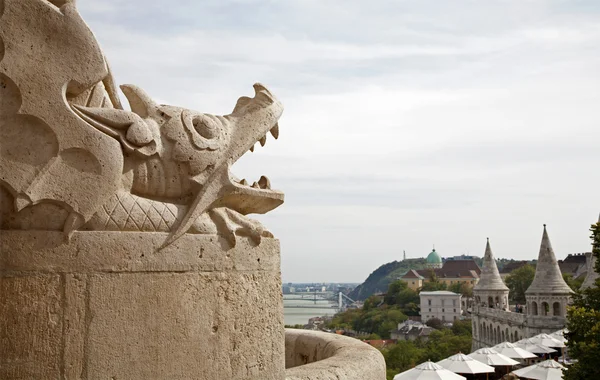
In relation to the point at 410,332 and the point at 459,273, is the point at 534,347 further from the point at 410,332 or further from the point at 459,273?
the point at 459,273

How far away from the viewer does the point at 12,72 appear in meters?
2.59

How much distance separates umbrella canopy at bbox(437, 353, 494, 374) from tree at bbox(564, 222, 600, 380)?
4733mm

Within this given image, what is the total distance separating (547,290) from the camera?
3909 centimetres

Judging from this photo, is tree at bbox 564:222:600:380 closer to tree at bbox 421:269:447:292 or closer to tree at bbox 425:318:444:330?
tree at bbox 425:318:444:330

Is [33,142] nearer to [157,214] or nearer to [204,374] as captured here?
[157,214]

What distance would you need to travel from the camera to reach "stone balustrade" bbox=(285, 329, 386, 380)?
3381 mm

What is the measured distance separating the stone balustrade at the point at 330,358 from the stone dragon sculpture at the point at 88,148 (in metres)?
0.81

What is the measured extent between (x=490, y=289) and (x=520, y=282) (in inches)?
731

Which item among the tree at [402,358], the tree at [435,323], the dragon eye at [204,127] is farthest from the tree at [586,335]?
the tree at [435,323]

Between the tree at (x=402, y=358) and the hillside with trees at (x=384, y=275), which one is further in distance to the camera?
the hillside with trees at (x=384, y=275)

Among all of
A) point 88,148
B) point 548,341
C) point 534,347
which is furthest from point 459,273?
point 88,148

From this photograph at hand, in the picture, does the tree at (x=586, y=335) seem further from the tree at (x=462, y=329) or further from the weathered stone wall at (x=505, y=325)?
the tree at (x=462, y=329)

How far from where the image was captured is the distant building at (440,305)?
8350 centimetres

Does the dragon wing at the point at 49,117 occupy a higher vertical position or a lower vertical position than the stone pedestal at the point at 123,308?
higher
